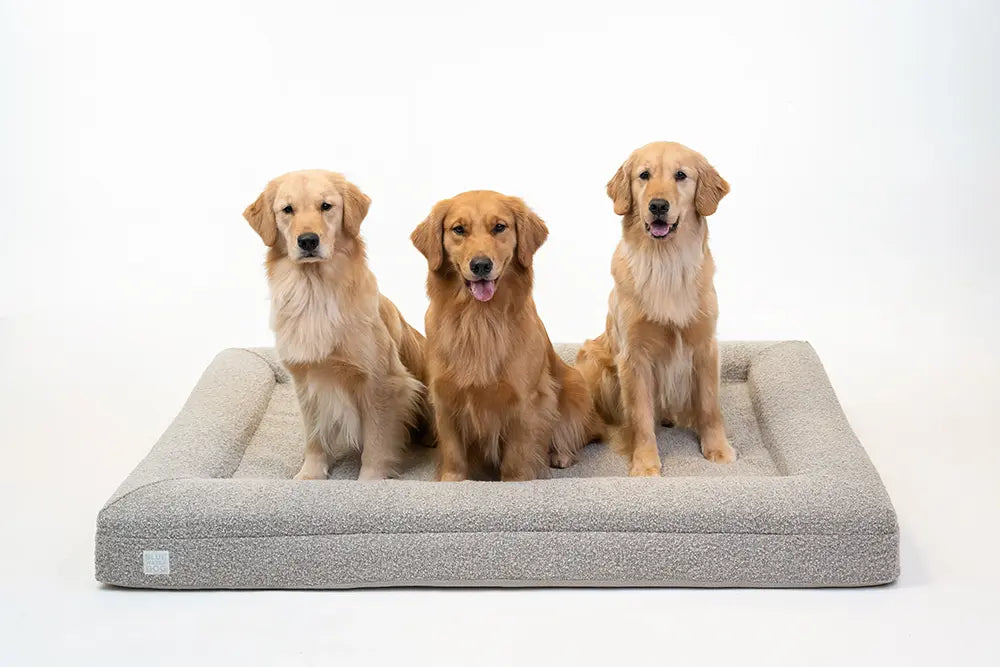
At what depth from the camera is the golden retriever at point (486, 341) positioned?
14.3 feet

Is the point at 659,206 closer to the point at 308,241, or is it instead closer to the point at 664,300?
the point at 664,300

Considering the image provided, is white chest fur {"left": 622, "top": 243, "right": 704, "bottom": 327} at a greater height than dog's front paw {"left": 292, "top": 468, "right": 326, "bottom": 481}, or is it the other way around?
white chest fur {"left": 622, "top": 243, "right": 704, "bottom": 327}

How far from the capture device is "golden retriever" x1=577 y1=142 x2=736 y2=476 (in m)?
4.61

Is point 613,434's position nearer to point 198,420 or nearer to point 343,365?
point 343,365

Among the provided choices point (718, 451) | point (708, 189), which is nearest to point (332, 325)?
point (708, 189)

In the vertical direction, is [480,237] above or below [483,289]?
above

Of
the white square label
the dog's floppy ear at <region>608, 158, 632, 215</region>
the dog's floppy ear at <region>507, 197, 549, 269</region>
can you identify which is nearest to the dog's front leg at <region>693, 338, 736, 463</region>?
the dog's floppy ear at <region>608, 158, 632, 215</region>

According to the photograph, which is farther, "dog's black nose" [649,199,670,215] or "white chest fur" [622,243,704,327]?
"white chest fur" [622,243,704,327]

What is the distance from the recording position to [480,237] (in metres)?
4.31

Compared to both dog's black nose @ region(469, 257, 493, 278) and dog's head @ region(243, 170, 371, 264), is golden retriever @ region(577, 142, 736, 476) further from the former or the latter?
dog's head @ region(243, 170, 371, 264)

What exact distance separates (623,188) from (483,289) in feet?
2.42

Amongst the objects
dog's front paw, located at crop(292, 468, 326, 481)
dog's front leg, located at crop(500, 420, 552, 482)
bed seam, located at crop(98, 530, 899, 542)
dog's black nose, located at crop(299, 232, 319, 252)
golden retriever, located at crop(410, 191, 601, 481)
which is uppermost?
dog's black nose, located at crop(299, 232, 319, 252)

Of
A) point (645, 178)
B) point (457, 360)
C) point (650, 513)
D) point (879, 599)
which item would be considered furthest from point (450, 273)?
point (879, 599)

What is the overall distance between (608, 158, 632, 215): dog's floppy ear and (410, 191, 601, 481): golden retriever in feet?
1.38
